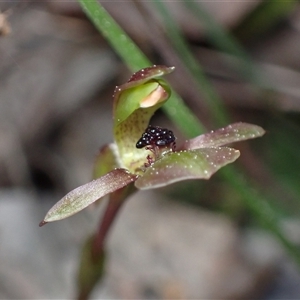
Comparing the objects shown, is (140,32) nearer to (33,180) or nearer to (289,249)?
(33,180)

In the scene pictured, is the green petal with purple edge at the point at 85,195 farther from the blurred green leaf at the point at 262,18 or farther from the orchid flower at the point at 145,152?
the blurred green leaf at the point at 262,18

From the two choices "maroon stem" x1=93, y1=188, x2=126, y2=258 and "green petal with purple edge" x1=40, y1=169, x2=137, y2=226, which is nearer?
"green petal with purple edge" x1=40, y1=169, x2=137, y2=226

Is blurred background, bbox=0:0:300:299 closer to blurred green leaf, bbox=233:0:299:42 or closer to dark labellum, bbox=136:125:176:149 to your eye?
blurred green leaf, bbox=233:0:299:42

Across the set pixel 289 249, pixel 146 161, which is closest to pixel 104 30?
pixel 146 161

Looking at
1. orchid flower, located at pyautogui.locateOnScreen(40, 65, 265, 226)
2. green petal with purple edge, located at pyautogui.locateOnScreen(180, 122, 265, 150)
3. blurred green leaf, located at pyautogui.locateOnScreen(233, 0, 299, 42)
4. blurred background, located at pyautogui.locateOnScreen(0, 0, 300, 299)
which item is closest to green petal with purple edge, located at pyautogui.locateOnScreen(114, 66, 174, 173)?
orchid flower, located at pyautogui.locateOnScreen(40, 65, 265, 226)

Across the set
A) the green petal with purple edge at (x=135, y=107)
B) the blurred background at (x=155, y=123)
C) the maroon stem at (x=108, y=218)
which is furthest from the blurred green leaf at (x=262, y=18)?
the maroon stem at (x=108, y=218)

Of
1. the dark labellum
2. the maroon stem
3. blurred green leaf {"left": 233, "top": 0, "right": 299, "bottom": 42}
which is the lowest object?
blurred green leaf {"left": 233, "top": 0, "right": 299, "bottom": 42}
